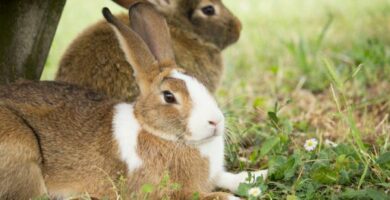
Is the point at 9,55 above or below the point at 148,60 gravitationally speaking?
below

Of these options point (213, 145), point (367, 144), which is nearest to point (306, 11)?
point (367, 144)

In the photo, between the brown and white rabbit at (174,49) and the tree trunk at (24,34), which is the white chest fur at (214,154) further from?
the tree trunk at (24,34)

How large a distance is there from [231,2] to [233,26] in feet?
17.0

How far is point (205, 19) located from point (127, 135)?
2251 millimetres

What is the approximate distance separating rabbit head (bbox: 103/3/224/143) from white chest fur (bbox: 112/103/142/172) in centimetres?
5

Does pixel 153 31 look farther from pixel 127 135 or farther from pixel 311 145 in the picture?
pixel 311 145

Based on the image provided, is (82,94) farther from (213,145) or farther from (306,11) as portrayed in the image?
(306,11)

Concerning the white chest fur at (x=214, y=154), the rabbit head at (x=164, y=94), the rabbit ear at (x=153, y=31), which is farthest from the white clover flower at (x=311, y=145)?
the rabbit ear at (x=153, y=31)

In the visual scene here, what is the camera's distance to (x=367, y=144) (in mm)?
5371

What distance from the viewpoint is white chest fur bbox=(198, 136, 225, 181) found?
15.5ft

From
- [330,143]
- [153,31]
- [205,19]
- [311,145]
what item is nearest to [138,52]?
[153,31]

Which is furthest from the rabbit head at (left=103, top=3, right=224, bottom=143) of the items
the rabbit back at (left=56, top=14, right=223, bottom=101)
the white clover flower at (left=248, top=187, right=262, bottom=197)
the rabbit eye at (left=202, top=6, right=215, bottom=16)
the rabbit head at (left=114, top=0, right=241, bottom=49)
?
the rabbit eye at (left=202, top=6, right=215, bottom=16)

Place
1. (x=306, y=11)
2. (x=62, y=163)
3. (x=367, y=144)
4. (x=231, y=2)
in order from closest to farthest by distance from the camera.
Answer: (x=62, y=163), (x=367, y=144), (x=306, y=11), (x=231, y=2)

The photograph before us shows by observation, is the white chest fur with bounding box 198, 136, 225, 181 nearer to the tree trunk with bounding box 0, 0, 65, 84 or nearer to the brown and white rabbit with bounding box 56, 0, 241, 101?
the brown and white rabbit with bounding box 56, 0, 241, 101
